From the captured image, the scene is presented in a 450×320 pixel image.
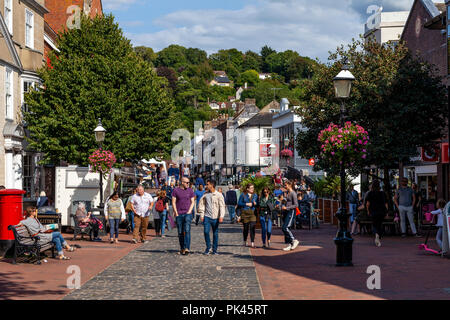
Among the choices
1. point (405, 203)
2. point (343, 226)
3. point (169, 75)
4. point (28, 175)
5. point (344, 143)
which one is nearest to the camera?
point (343, 226)

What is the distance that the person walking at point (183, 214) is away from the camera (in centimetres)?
1812

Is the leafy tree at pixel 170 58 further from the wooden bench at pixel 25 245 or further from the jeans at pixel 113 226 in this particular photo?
the wooden bench at pixel 25 245

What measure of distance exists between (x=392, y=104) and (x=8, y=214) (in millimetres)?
14041

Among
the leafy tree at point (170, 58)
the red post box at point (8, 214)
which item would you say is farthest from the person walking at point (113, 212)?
the leafy tree at point (170, 58)

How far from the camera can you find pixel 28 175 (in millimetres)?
34969

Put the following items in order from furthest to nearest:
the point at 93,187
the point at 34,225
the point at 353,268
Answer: the point at 93,187 → the point at 34,225 → the point at 353,268

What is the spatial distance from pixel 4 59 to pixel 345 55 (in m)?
14.4

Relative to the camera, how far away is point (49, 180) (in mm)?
38594

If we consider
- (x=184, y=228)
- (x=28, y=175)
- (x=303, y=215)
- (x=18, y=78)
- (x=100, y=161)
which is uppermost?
(x=18, y=78)

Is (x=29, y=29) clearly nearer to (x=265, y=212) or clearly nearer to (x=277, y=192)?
(x=277, y=192)

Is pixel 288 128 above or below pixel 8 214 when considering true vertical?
above

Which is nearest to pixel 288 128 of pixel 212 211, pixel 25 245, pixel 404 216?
pixel 404 216
